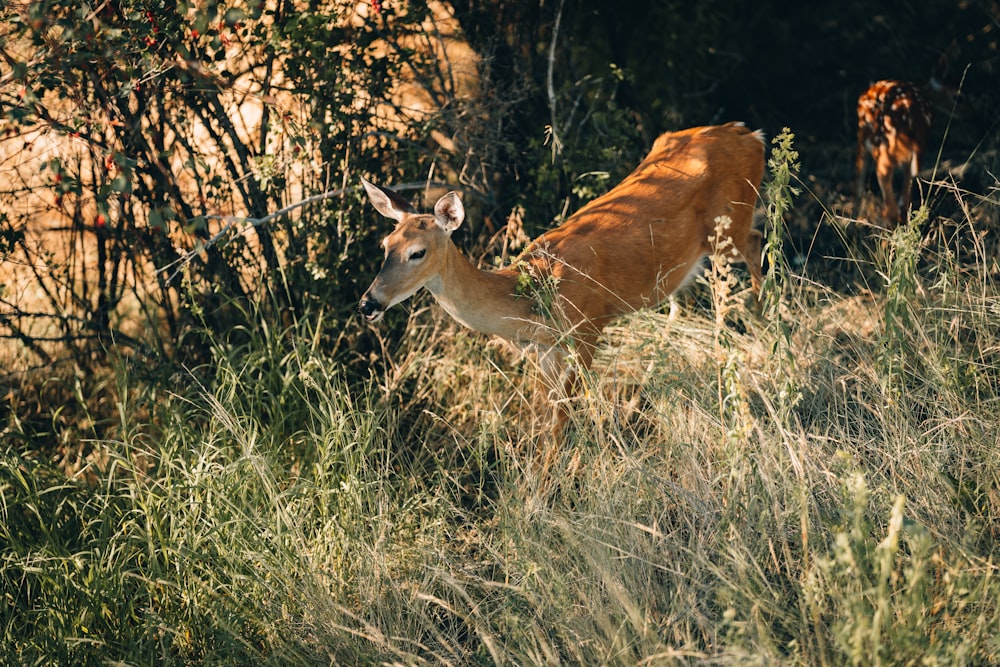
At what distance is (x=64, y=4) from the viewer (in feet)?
12.5

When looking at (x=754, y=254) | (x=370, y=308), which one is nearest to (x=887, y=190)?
(x=754, y=254)

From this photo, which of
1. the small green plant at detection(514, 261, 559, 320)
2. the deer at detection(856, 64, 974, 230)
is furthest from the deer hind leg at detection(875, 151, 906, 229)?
the small green plant at detection(514, 261, 559, 320)

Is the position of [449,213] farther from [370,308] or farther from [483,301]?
→ [370,308]

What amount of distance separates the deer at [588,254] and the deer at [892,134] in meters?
1.24

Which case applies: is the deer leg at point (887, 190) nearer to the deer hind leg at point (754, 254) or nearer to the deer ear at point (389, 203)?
the deer hind leg at point (754, 254)

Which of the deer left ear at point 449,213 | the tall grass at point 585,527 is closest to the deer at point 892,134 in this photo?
the tall grass at point 585,527

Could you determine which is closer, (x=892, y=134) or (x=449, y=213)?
(x=449, y=213)

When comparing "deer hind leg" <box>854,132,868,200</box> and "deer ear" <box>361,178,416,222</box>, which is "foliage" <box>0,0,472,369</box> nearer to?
"deer ear" <box>361,178,416,222</box>

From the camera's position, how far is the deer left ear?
165 inches

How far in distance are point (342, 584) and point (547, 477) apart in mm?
970

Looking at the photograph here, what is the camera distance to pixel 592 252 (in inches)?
181

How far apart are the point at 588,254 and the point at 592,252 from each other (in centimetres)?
2

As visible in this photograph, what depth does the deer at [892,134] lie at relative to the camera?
6.11 metres

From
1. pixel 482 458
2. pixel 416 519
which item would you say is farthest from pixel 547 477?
pixel 416 519
